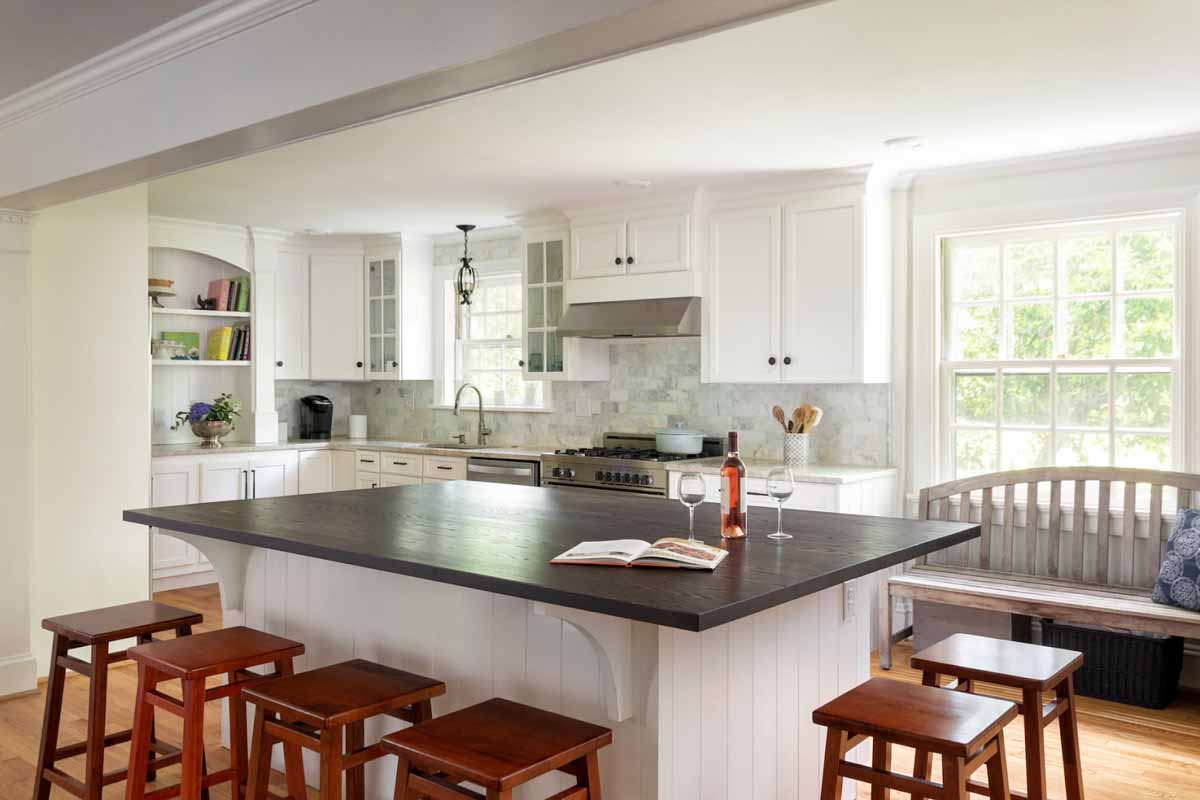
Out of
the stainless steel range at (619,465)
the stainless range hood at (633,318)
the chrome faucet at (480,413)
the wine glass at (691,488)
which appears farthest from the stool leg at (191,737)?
the chrome faucet at (480,413)

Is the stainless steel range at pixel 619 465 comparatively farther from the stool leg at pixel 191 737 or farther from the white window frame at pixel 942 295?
the stool leg at pixel 191 737

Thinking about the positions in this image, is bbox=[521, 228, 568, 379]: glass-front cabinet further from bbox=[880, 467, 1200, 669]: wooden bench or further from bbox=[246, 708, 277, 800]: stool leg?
bbox=[246, 708, 277, 800]: stool leg

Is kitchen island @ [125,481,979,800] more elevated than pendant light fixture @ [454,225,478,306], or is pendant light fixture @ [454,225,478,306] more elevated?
pendant light fixture @ [454,225,478,306]

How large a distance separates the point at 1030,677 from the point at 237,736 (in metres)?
2.09

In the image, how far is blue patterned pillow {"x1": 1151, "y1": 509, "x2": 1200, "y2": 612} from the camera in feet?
12.6

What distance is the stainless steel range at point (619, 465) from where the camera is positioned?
17.0 feet

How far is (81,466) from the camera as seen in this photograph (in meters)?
4.47

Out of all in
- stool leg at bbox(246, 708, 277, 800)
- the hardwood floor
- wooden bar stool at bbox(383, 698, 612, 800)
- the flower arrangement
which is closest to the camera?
wooden bar stool at bbox(383, 698, 612, 800)

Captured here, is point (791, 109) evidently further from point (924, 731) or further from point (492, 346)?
point (492, 346)

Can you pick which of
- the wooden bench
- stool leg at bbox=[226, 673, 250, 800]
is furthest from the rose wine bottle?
the wooden bench

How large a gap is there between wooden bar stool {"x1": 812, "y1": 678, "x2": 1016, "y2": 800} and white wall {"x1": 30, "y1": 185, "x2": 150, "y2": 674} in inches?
143

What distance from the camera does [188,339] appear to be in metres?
6.75

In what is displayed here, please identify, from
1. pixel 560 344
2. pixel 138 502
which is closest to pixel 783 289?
pixel 560 344

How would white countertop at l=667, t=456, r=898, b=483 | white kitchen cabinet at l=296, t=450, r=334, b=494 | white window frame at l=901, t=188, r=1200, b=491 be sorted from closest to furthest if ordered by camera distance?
white window frame at l=901, t=188, r=1200, b=491 → white countertop at l=667, t=456, r=898, b=483 → white kitchen cabinet at l=296, t=450, r=334, b=494
